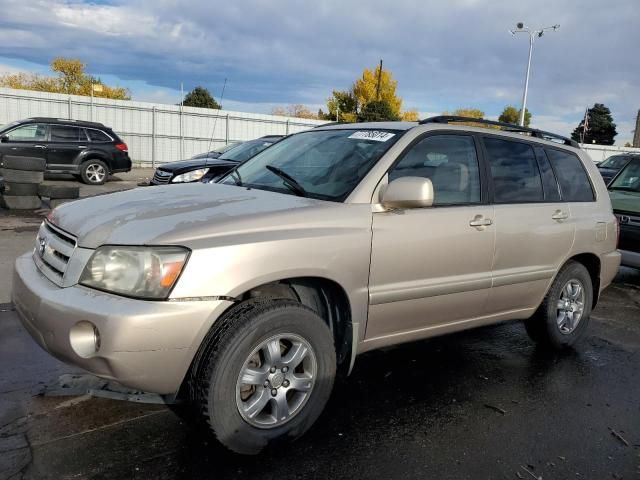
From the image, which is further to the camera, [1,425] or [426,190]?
[426,190]

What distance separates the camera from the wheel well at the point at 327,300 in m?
3.02

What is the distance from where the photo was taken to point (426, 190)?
3.17 meters

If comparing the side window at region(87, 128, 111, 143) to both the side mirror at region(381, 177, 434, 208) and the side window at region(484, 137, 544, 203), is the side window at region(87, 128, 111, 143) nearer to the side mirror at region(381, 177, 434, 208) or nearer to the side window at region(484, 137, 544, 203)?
the side window at region(484, 137, 544, 203)

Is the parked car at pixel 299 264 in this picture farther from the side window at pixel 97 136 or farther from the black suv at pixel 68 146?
the side window at pixel 97 136

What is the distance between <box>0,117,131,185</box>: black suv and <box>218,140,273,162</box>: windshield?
6.39m

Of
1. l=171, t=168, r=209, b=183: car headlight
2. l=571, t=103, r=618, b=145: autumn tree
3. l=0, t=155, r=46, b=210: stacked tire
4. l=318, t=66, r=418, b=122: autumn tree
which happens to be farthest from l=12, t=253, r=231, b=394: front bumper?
l=571, t=103, r=618, b=145: autumn tree

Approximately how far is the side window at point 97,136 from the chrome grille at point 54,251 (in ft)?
45.8

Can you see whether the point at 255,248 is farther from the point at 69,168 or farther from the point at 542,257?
the point at 69,168

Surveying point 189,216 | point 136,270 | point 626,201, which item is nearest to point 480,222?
point 189,216

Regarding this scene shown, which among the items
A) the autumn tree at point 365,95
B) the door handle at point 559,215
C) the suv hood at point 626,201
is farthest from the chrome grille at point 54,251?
the autumn tree at point 365,95

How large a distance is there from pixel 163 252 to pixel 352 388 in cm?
181

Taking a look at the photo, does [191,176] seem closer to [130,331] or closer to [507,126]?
[507,126]

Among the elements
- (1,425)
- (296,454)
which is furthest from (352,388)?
(1,425)

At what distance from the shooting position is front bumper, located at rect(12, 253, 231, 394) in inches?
94.8
